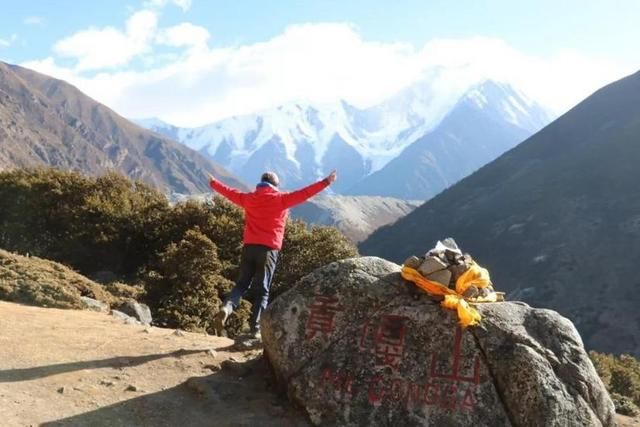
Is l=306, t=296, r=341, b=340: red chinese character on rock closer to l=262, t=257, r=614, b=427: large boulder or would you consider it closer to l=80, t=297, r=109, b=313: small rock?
l=262, t=257, r=614, b=427: large boulder

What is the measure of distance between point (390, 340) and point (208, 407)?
2329mm

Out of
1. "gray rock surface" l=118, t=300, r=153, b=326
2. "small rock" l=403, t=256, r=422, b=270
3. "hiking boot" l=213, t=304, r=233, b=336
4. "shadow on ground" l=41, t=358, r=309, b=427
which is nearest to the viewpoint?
"shadow on ground" l=41, t=358, r=309, b=427

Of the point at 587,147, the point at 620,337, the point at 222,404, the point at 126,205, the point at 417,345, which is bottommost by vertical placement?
the point at 620,337

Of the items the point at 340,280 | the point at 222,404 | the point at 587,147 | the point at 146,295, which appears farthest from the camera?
the point at 587,147

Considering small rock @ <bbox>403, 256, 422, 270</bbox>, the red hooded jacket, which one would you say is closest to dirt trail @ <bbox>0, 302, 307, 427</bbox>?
the red hooded jacket

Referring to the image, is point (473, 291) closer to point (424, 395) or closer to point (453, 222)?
point (424, 395)

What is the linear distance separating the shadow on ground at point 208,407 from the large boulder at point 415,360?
30cm

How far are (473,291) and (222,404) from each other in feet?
11.3

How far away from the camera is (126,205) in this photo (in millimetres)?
25703

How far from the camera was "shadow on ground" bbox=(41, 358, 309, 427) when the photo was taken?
6852 mm

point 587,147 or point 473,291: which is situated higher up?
point 587,147

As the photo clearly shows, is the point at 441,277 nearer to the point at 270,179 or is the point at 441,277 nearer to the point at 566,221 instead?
the point at 270,179

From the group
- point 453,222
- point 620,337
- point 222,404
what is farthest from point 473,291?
point 453,222

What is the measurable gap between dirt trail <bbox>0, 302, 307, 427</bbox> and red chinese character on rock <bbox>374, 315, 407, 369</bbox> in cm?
123
